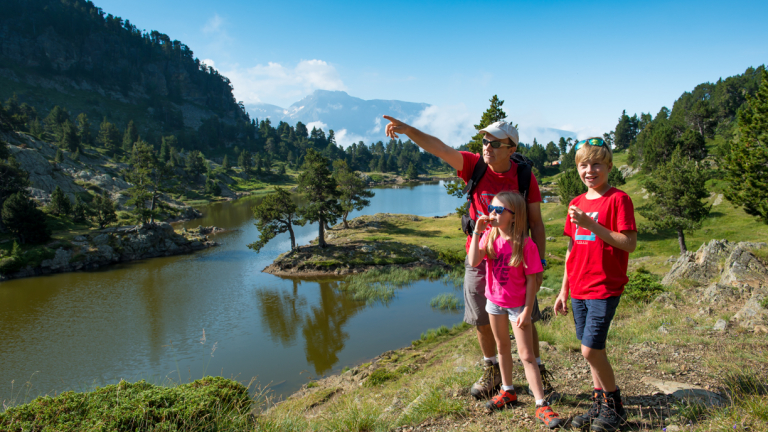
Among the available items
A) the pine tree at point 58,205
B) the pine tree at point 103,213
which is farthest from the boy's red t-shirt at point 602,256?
the pine tree at point 58,205

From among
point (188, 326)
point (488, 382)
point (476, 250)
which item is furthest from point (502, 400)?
point (188, 326)

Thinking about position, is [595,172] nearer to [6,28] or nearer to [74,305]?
[74,305]

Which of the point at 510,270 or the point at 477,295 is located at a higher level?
the point at 510,270

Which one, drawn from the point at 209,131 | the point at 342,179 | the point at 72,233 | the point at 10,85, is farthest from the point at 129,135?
the point at 342,179

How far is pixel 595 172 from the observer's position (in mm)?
3557

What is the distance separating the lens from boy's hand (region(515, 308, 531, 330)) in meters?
3.70

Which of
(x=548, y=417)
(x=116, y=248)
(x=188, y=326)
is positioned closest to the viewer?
(x=548, y=417)

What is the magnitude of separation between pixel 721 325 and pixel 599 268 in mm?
5184

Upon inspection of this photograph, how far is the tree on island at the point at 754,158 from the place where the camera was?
20.3 m

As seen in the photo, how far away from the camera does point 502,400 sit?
4008mm

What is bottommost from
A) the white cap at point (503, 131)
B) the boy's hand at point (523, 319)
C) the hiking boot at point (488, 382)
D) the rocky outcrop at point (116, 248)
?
the rocky outcrop at point (116, 248)

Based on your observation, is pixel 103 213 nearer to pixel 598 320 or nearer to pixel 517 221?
pixel 517 221

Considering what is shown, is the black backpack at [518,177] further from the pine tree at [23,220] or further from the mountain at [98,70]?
the mountain at [98,70]

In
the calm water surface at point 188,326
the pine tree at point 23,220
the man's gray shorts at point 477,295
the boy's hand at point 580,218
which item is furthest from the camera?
the pine tree at point 23,220
